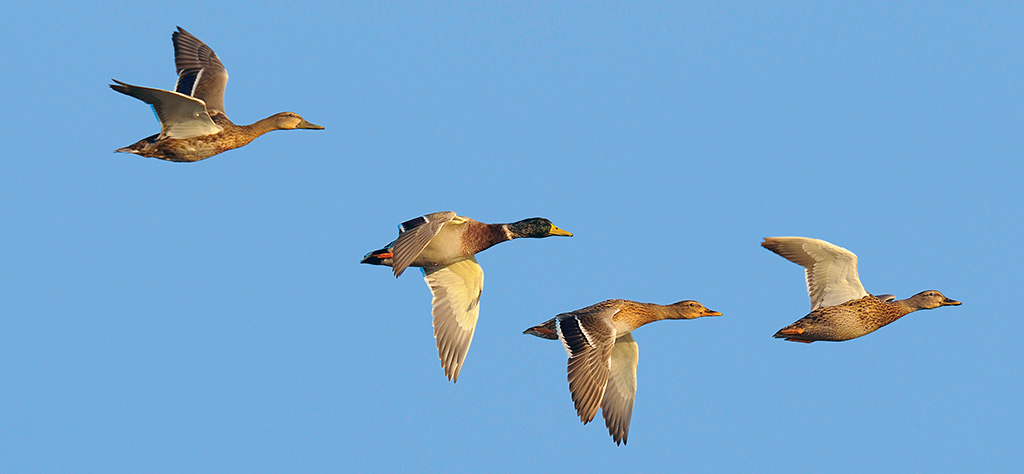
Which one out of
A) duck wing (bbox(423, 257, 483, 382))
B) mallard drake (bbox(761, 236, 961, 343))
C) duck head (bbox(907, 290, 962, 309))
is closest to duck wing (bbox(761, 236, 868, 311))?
mallard drake (bbox(761, 236, 961, 343))

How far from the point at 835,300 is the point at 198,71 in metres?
10.5

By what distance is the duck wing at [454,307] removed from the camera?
15.8 m

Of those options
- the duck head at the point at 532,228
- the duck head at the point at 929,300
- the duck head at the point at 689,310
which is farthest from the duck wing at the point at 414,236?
the duck head at the point at 929,300

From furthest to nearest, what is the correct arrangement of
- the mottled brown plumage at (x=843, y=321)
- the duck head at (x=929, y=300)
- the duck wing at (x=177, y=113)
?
the duck head at (x=929, y=300), the mottled brown plumage at (x=843, y=321), the duck wing at (x=177, y=113)

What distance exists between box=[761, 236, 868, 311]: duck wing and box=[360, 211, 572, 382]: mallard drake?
11.0 feet

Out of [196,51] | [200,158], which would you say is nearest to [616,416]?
[200,158]

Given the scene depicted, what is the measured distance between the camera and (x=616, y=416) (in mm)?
15445

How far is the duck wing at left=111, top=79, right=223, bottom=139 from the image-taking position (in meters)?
14.5

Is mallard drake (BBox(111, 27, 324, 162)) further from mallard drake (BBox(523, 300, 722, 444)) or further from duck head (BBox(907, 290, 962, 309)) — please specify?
duck head (BBox(907, 290, 962, 309))

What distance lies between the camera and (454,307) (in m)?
16.1

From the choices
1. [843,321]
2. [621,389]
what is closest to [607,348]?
[621,389]

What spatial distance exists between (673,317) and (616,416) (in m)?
1.67

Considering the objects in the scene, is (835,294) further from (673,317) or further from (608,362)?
(608,362)

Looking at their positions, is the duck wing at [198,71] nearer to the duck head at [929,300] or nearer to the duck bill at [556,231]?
the duck bill at [556,231]
